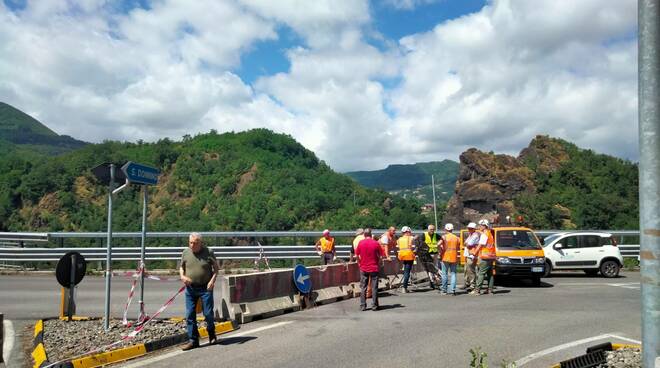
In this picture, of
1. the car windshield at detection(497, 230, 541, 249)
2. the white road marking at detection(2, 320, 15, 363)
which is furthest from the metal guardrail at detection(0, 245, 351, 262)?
the white road marking at detection(2, 320, 15, 363)

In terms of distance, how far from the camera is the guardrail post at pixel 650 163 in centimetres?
435

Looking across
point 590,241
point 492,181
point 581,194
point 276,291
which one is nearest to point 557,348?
point 276,291

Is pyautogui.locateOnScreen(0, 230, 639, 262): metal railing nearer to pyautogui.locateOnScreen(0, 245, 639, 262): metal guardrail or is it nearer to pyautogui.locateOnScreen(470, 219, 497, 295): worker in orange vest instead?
pyautogui.locateOnScreen(0, 245, 639, 262): metal guardrail

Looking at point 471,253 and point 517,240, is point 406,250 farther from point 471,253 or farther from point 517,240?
point 517,240

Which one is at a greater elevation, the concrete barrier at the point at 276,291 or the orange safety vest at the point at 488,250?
the orange safety vest at the point at 488,250

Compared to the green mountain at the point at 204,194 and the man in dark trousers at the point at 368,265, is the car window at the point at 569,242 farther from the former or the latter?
the green mountain at the point at 204,194

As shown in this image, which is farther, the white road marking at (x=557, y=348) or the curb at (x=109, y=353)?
the white road marking at (x=557, y=348)

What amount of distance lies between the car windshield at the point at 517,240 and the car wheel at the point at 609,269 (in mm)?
3681

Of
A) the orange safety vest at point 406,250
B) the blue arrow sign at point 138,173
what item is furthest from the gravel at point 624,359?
the orange safety vest at point 406,250

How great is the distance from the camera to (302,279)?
12.3 m

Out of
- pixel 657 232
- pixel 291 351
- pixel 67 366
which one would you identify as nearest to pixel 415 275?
pixel 291 351

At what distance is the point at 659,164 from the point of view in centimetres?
435

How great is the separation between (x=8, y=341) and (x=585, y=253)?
54.1ft

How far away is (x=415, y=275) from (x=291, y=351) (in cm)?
998
